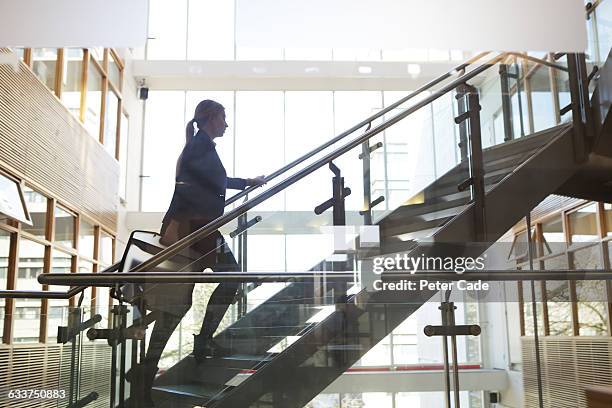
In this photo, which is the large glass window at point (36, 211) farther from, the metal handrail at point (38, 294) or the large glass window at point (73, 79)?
the large glass window at point (73, 79)

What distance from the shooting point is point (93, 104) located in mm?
Answer: 3621

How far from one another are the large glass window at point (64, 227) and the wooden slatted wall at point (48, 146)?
6 cm

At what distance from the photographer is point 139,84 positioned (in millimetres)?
3473

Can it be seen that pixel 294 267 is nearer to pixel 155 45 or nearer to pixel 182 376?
pixel 182 376

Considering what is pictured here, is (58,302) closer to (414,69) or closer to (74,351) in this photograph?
(74,351)

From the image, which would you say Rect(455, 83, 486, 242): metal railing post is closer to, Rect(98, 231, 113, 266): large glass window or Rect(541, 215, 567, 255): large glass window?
Rect(541, 215, 567, 255): large glass window

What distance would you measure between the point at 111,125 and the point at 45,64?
0.45m

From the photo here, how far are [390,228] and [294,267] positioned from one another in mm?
540

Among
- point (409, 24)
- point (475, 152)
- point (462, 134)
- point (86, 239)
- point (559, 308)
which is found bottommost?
point (559, 308)

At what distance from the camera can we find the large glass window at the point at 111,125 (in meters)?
3.48

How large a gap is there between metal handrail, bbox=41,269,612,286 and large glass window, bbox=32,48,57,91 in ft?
3.37

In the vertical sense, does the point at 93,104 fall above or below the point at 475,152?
above

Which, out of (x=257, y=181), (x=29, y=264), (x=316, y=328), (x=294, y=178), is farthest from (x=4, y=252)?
(x=316, y=328)

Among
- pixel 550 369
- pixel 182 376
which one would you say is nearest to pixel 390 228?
pixel 550 369
